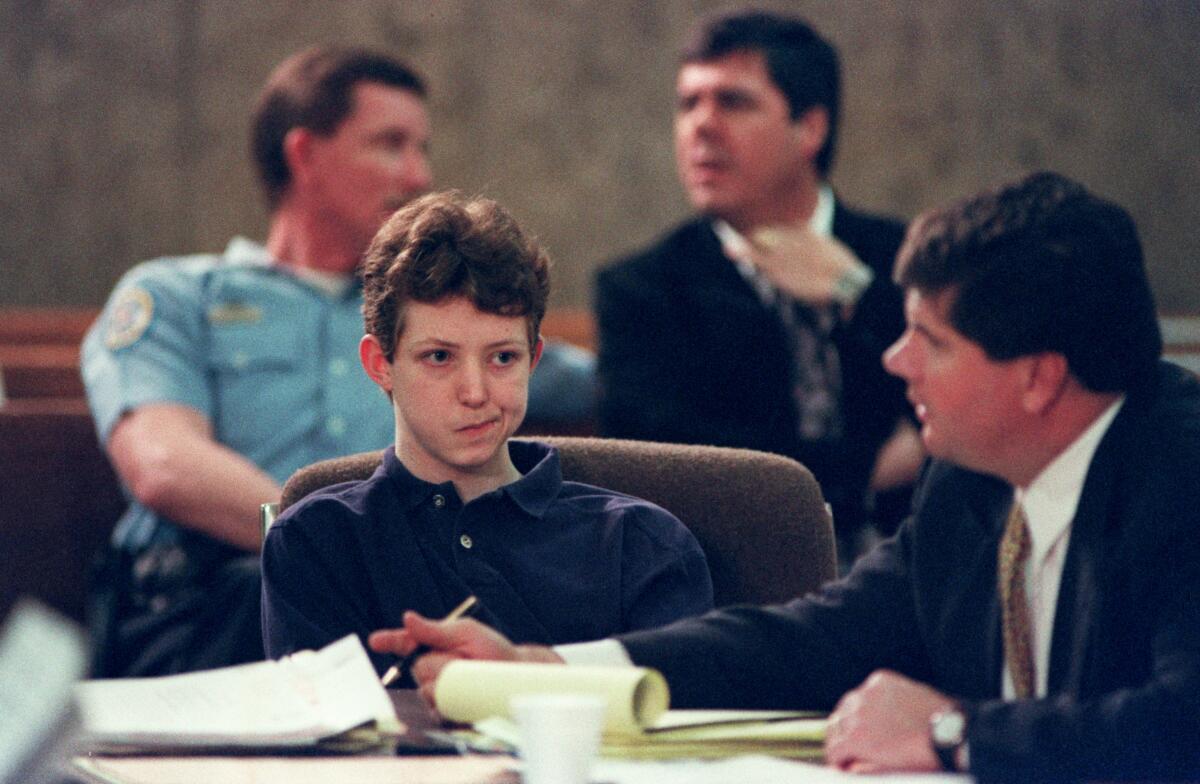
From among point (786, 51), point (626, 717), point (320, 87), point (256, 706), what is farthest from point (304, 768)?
point (786, 51)

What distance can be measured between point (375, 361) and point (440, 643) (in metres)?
0.26

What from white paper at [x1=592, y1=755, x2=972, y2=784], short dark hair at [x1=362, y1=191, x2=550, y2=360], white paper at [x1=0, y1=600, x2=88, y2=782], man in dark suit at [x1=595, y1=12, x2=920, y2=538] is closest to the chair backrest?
short dark hair at [x1=362, y1=191, x2=550, y2=360]

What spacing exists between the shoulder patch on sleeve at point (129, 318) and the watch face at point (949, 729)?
2.00 m

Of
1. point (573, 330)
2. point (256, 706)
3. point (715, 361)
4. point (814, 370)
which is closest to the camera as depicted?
point (256, 706)

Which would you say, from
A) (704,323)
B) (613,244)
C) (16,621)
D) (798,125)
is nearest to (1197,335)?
(613,244)

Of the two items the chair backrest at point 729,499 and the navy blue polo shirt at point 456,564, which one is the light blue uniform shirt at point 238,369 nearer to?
the chair backrest at point 729,499

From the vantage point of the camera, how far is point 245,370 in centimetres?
280

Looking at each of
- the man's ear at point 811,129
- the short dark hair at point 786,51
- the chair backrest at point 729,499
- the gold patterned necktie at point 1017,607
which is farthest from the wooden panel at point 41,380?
the gold patterned necktie at point 1017,607

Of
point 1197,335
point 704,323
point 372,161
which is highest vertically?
point 372,161

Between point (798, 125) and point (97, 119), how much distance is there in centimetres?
334

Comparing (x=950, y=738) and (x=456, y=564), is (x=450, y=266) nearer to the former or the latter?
(x=456, y=564)

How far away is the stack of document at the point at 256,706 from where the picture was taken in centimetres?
111

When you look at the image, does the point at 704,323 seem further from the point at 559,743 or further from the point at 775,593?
the point at 559,743

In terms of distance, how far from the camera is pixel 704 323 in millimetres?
2701
